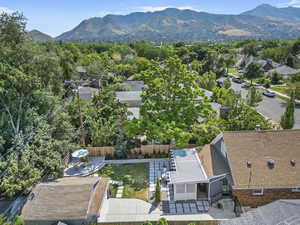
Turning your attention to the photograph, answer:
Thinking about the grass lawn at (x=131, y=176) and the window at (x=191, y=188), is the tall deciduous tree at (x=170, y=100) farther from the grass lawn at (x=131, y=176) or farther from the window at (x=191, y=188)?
the window at (x=191, y=188)

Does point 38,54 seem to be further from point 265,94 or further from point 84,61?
point 84,61

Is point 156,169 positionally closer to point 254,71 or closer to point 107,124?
point 107,124

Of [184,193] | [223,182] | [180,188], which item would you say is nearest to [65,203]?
[180,188]

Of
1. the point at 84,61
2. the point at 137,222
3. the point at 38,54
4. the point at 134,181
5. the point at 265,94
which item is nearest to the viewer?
the point at 137,222

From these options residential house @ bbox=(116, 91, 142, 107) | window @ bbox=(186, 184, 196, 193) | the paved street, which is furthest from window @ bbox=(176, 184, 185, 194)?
the paved street

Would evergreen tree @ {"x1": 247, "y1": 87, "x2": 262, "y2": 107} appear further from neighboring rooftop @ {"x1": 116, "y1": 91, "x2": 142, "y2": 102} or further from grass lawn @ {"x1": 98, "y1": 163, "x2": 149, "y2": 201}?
grass lawn @ {"x1": 98, "y1": 163, "x2": 149, "y2": 201}

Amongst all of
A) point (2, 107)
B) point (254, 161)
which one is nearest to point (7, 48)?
point (2, 107)
